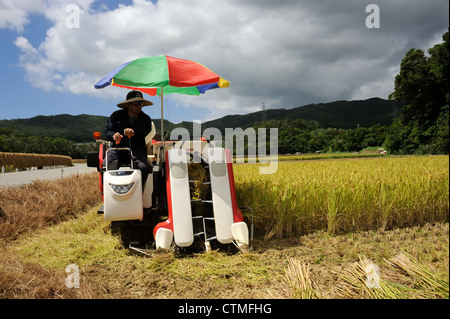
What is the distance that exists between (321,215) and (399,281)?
81.6 inches

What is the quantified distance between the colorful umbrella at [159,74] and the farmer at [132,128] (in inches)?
22.3

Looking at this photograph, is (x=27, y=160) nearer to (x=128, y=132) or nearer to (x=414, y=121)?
(x=128, y=132)

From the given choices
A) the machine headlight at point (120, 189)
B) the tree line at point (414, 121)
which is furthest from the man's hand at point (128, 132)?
the tree line at point (414, 121)

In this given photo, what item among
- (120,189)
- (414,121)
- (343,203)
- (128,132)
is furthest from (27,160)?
(414,121)

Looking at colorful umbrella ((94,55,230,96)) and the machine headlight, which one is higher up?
colorful umbrella ((94,55,230,96))

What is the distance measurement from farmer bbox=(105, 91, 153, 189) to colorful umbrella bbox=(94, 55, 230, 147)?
0.56 meters

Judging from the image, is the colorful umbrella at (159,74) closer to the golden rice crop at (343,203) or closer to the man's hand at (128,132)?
the man's hand at (128,132)

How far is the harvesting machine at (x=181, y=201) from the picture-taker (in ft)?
12.3

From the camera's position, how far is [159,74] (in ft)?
12.2

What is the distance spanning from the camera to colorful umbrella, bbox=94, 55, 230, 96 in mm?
3691

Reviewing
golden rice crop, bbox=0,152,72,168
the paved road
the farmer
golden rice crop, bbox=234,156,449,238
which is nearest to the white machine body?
the farmer

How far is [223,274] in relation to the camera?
10.6 feet

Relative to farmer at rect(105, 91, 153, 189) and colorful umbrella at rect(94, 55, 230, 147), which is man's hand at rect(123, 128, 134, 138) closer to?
farmer at rect(105, 91, 153, 189)
